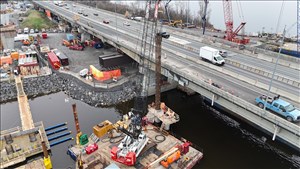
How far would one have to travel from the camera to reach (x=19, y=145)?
117ft

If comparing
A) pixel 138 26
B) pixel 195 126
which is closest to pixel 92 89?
pixel 195 126

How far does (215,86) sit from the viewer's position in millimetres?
36375

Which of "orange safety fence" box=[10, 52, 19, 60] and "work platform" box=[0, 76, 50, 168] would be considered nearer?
"work platform" box=[0, 76, 50, 168]

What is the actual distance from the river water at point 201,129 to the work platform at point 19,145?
287cm

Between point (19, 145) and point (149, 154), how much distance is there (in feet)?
63.3

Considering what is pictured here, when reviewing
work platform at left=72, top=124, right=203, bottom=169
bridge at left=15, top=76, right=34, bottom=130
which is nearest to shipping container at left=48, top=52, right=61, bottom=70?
bridge at left=15, top=76, right=34, bottom=130

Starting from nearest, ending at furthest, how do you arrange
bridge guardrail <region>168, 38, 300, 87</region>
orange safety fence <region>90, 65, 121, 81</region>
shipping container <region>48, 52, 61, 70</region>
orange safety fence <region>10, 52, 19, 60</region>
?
bridge guardrail <region>168, 38, 300, 87</region>, orange safety fence <region>90, 65, 121, 81</region>, shipping container <region>48, 52, 61, 70</region>, orange safety fence <region>10, 52, 19, 60</region>

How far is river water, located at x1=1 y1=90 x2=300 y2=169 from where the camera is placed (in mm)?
35375

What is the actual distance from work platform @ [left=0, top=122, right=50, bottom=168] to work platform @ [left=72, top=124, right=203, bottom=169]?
5.74 meters

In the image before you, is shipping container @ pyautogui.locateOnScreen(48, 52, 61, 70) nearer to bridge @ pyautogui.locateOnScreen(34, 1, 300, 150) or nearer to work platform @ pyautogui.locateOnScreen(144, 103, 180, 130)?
bridge @ pyautogui.locateOnScreen(34, 1, 300, 150)

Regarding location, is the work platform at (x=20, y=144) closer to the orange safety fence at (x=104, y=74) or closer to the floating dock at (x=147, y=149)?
the floating dock at (x=147, y=149)

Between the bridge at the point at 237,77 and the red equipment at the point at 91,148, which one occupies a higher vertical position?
the bridge at the point at 237,77

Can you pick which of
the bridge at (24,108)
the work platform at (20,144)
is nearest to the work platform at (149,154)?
the work platform at (20,144)

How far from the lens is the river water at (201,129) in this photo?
116ft
